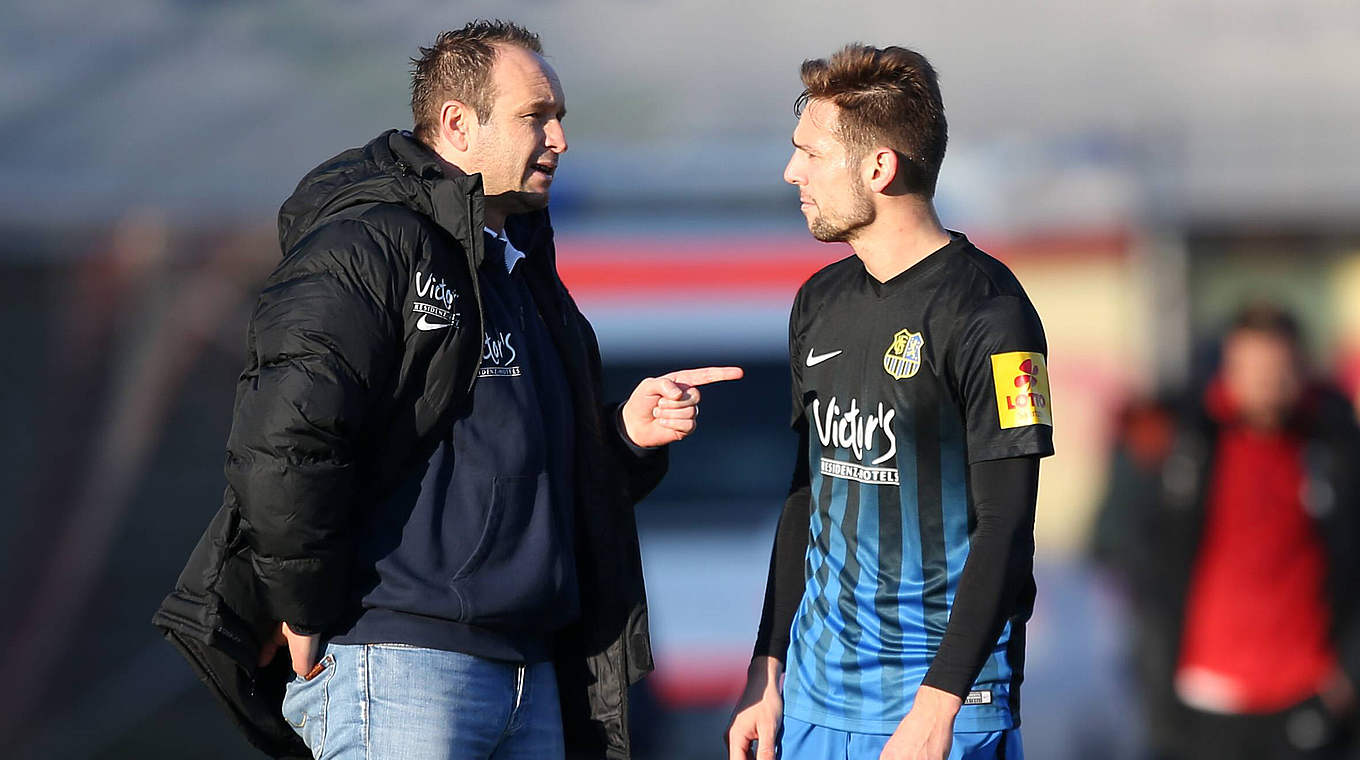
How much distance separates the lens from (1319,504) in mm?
4668

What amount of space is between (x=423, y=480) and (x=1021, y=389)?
88 centimetres

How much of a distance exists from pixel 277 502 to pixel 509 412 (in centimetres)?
39

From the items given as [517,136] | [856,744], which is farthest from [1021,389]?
[517,136]

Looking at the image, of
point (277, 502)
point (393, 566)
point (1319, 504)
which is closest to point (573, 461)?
point (393, 566)

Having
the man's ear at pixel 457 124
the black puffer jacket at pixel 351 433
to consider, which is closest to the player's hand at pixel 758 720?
the black puffer jacket at pixel 351 433

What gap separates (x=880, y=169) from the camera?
231 cm

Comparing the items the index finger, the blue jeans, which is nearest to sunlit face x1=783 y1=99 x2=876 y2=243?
the index finger

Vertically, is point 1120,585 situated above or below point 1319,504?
below

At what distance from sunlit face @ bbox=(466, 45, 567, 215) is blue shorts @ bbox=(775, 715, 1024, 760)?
93 cm

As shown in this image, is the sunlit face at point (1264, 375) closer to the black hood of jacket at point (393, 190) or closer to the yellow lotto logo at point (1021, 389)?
the yellow lotto logo at point (1021, 389)

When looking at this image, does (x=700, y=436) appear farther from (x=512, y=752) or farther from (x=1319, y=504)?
(x=512, y=752)

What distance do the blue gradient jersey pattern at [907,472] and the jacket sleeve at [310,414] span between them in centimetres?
69

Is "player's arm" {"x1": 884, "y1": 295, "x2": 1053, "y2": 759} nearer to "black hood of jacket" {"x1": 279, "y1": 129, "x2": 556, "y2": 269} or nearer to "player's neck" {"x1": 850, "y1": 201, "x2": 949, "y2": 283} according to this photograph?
"player's neck" {"x1": 850, "y1": 201, "x2": 949, "y2": 283}

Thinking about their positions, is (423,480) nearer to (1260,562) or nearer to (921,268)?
(921,268)
